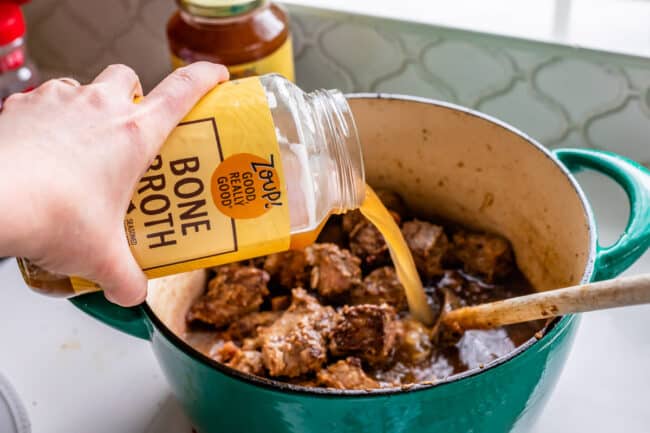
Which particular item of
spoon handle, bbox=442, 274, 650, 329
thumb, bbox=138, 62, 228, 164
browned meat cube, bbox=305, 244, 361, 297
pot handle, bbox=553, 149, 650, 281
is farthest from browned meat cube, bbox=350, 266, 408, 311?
thumb, bbox=138, 62, 228, 164

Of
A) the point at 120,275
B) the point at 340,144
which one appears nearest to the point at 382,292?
the point at 340,144

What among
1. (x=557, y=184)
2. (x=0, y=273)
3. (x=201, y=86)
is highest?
(x=201, y=86)

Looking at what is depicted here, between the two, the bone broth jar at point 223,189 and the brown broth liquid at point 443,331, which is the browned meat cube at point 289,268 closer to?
the brown broth liquid at point 443,331

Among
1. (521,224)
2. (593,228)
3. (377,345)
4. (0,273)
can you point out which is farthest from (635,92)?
(0,273)

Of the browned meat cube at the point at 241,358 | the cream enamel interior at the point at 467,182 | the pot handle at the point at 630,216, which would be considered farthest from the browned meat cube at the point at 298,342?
the pot handle at the point at 630,216

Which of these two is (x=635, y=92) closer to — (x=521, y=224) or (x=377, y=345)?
(x=521, y=224)

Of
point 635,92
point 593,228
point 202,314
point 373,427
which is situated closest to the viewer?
point 373,427
